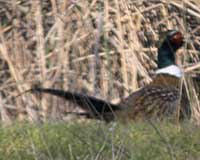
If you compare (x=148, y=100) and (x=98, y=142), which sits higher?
(x=98, y=142)

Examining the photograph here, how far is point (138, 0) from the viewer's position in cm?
775

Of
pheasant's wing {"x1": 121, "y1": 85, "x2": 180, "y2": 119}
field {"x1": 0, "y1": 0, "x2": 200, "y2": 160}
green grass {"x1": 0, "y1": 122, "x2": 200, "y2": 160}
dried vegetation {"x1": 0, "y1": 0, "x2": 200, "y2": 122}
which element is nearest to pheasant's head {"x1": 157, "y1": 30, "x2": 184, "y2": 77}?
field {"x1": 0, "y1": 0, "x2": 200, "y2": 160}

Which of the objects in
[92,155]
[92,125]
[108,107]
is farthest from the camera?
[108,107]

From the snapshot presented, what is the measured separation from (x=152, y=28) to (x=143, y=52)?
244mm

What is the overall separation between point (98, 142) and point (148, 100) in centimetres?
198

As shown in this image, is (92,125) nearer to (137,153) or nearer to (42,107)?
(137,153)

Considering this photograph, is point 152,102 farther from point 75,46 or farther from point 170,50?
point 75,46

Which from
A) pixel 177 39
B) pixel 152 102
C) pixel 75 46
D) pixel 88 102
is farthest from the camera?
pixel 75 46

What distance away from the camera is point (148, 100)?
6.11 m

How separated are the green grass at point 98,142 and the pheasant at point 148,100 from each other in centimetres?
49

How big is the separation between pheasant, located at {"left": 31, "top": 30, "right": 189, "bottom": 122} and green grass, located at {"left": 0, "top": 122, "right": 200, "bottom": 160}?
1.60ft

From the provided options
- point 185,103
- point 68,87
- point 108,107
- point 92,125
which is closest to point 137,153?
point 92,125

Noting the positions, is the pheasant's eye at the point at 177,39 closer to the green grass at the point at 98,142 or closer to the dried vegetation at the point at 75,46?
the dried vegetation at the point at 75,46

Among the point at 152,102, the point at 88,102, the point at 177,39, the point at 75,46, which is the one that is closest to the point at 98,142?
the point at 88,102
